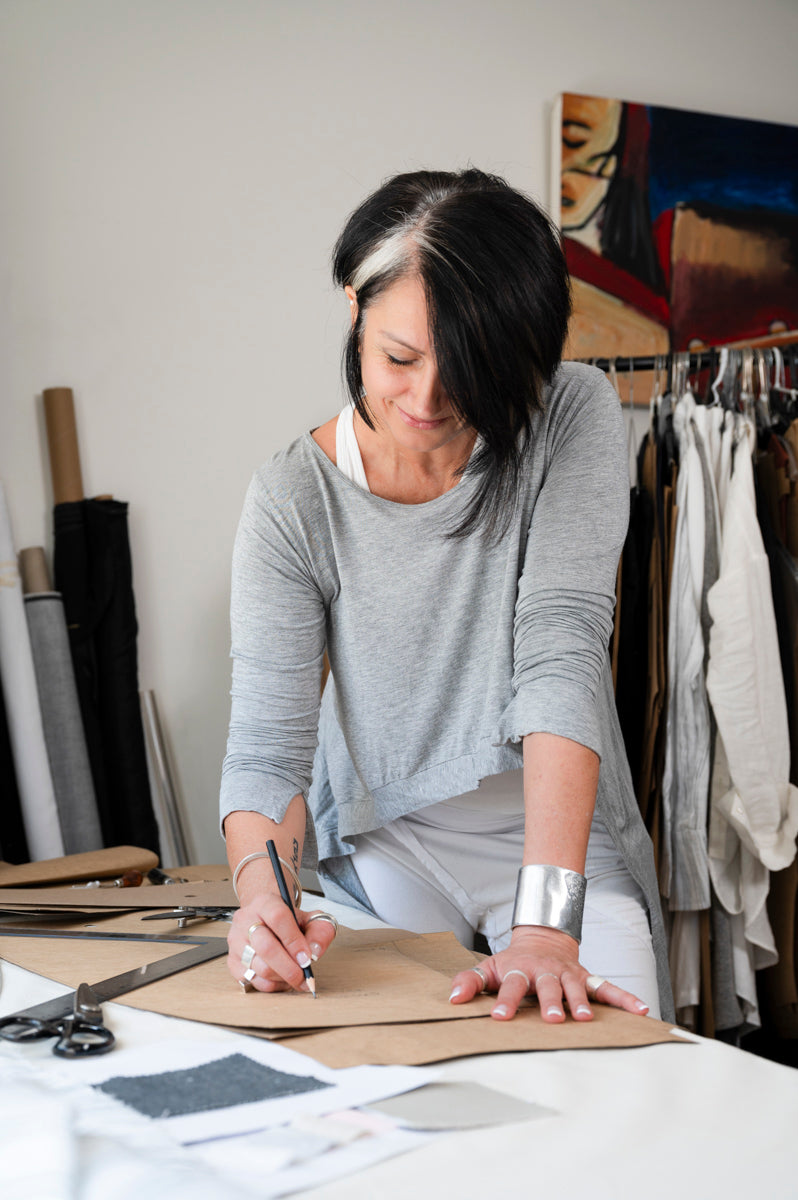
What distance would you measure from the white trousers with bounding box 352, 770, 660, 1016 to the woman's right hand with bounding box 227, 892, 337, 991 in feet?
0.90

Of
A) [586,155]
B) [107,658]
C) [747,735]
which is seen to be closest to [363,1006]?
[747,735]

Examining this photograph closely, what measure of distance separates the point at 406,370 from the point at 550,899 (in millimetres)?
474

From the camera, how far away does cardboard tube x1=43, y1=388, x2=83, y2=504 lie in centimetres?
199

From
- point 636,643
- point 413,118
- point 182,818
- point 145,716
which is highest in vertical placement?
point 413,118

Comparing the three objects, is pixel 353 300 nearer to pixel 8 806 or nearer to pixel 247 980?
pixel 247 980

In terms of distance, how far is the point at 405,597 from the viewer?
43.4 inches

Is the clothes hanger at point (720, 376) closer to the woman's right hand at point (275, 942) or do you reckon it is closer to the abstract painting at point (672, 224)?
the abstract painting at point (672, 224)

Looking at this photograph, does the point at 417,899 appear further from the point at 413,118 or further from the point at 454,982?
the point at 413,118

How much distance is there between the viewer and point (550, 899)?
86 cm

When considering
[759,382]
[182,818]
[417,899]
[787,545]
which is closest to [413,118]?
[759,382]

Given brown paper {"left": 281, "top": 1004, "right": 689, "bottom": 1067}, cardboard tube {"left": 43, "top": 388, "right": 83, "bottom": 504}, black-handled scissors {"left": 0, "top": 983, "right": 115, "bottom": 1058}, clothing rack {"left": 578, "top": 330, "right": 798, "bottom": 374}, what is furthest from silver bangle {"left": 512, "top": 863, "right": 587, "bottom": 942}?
cardboard tube {"left": 43, "top": 388, "right": 83, "bottom": 504}

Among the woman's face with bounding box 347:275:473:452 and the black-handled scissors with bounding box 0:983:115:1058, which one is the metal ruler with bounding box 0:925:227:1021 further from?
the woman's face with bounding box 347:275:473:452

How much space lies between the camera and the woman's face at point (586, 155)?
246 centimetres

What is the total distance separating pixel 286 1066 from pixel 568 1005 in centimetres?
23
